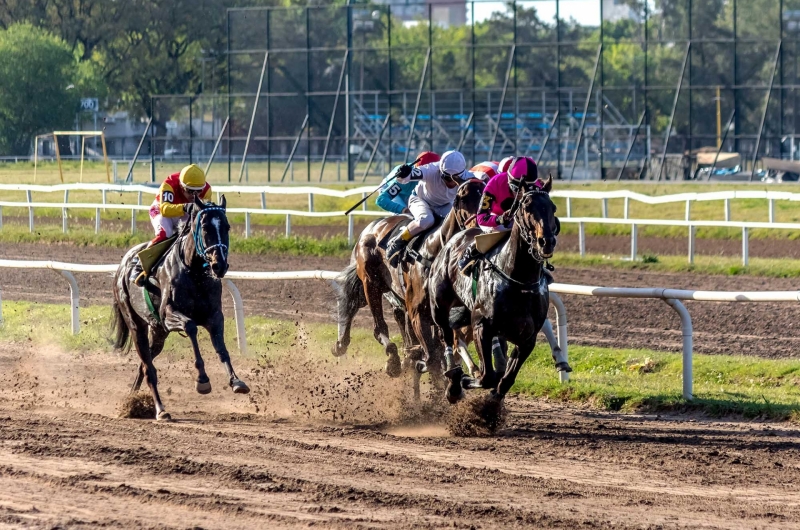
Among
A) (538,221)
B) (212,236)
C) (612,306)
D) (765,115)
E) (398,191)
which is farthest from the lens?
(765,115)

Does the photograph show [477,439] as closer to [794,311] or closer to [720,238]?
[794,311]

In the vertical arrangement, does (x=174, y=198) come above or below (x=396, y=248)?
above

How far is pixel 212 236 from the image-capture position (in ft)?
28.6

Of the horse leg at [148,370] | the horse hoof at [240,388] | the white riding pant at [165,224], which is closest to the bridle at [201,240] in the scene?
the white riding pant at [165,224]

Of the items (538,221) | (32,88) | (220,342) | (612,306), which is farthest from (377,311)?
(32,88)

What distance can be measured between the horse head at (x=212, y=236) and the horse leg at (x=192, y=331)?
479 mm

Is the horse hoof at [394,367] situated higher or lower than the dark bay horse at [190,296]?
lower

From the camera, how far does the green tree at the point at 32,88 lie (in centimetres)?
3519

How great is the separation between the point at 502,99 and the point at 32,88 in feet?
52.5

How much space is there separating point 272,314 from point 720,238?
1008 cm

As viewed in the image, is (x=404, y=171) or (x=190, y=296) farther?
(x=404, y=171)

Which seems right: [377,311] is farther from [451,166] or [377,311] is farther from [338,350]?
[451,166]

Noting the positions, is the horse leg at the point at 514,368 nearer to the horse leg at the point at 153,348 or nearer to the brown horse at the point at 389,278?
the brown horse at the point at 389,278

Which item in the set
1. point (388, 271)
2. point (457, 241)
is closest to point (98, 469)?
point (457, 241)
